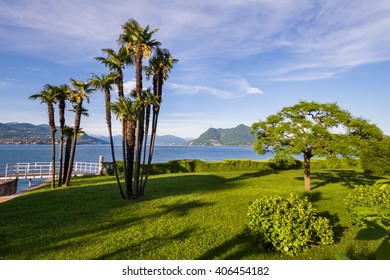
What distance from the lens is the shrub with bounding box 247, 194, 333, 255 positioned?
811cm

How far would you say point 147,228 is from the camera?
10.7 meters

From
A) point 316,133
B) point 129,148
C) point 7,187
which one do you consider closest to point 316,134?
point 316,133

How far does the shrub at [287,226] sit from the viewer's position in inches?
319

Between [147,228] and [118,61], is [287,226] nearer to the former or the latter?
[147,228]

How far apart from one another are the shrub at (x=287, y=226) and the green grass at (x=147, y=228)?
1.13 feet

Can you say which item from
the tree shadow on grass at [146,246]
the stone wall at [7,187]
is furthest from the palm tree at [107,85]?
the stone wall at [7,187]

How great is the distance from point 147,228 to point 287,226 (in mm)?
5685

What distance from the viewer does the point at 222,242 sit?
9.12 meters

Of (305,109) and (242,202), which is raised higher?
(305,109)

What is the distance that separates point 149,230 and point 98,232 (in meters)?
2.05

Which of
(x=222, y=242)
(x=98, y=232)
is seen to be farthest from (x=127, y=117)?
(x=222, y=242)

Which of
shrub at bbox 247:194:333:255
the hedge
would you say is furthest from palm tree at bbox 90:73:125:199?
the hedge

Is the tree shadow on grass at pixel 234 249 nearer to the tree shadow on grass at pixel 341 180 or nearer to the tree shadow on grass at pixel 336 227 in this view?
the tree shadow on grass at pixel 336 227
